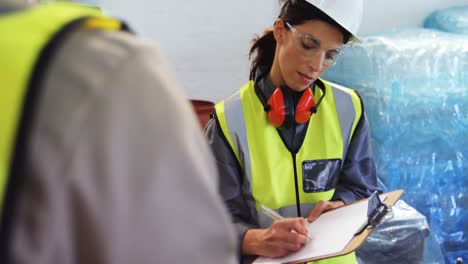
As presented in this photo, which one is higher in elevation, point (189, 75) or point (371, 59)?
point (371, 59)

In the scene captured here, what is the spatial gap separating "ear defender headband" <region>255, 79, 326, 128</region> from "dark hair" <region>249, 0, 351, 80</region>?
0.12m

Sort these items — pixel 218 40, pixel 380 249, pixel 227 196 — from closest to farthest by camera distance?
pixel 227 196, pixel 380 249, pixel 218 40

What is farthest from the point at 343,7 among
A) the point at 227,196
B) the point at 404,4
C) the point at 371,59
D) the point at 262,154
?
the point at 404,4

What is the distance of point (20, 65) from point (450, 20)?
2673 mm

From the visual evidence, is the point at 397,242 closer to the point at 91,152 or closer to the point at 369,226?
the point at 369,226

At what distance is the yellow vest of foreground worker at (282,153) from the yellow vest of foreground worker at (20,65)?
107 cm

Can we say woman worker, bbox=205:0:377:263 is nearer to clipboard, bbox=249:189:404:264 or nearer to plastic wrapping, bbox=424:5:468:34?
clipboard, bbox=249:189:404:264

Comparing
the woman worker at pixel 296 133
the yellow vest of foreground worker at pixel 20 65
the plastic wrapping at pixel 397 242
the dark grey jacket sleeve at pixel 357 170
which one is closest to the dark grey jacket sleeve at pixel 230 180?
the woman worker at pixel 296 133

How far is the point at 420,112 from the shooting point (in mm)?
2484

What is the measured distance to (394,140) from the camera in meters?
2.47

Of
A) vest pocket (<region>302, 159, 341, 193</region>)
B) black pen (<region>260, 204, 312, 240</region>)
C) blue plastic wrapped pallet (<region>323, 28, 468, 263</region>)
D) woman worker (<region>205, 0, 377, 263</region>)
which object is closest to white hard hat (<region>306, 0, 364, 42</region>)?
woman worker (<region>205, 0, 377, 263</region>)

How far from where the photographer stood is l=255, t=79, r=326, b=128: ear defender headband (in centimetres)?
152

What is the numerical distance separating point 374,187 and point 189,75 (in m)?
1.38

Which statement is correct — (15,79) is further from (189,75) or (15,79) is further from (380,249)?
(189,75)
